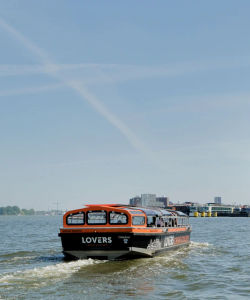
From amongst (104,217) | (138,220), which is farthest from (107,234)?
(138,220)

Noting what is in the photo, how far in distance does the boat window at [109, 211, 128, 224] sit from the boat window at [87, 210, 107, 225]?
385 mm

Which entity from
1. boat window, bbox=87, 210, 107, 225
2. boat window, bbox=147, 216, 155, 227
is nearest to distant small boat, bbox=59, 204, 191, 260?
boat window, bbox=87, 210, 107, 225

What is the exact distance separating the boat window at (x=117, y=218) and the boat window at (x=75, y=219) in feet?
5.46

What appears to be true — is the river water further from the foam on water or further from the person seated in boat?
the person seated in boat

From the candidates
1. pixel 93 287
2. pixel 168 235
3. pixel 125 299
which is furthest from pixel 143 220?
pixel 125 299

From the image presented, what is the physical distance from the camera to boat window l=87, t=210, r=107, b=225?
24406 mm

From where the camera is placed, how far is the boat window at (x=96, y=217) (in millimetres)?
24406

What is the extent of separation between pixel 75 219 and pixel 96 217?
4.08ft

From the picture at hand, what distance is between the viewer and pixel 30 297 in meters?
15.2

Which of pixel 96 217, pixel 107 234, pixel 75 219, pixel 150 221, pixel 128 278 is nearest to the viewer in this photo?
pixel 128 278

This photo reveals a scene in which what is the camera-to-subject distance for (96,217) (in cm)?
2458

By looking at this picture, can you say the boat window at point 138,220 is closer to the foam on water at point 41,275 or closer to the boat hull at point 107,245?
the boat hull at point 107,245

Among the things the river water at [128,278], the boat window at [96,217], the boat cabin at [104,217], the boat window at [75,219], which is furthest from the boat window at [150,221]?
the boat window at [75,219]

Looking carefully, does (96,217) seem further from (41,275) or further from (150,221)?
(41,275)
